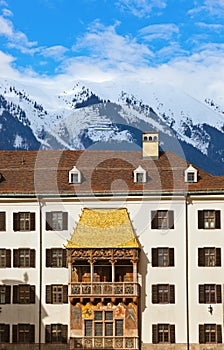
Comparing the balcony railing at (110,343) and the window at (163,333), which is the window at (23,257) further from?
the window at (163,333)

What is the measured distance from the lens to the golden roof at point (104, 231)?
59.8 meters

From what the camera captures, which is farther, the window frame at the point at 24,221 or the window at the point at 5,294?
the window frame at the point at 24,221

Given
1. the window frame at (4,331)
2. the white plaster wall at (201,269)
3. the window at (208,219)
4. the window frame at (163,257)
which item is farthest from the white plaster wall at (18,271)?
the window at (208,219)

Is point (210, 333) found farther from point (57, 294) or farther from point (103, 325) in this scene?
point (57, 294)

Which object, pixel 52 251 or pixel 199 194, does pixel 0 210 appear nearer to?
pixel 52 251

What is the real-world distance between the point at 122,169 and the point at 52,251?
9373mm

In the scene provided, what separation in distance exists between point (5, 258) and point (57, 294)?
4887 millimetres

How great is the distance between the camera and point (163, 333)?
6041 centimetres

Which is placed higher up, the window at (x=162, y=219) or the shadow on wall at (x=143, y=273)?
the window at (x=162, y=219)

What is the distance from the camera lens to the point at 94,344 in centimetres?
5919

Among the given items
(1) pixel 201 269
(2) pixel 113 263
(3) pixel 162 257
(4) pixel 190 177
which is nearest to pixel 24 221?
(2) pixel 113 263

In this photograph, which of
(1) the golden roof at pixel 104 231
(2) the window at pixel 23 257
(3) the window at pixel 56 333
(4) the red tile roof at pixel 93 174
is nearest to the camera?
(1) the golden roof at pixel 104 231

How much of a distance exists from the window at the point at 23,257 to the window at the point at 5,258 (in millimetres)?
399

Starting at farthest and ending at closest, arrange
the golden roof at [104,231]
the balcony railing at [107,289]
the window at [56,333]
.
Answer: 1. the window at [56,333]
2. the golden roof at [104,231]
3. the balcony railing at [107,289]
